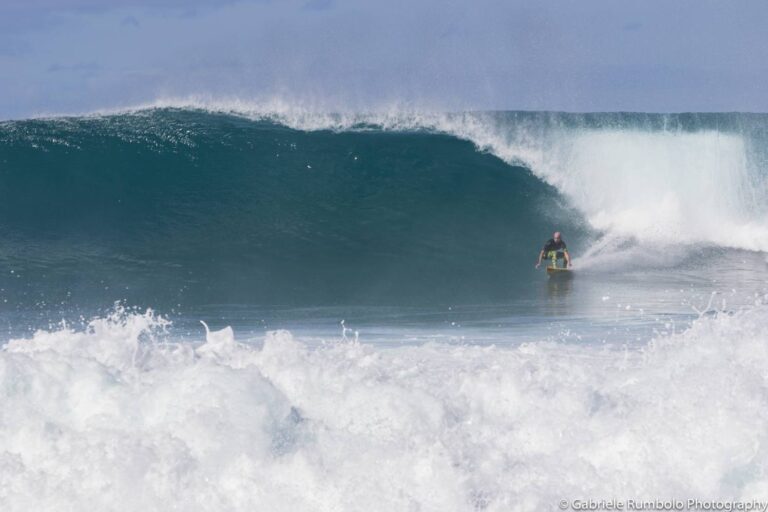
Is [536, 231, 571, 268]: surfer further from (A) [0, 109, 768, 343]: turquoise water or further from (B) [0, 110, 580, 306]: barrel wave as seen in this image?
(B) [0, 110, 580, 306]: barrel wave

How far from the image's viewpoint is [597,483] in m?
4.89

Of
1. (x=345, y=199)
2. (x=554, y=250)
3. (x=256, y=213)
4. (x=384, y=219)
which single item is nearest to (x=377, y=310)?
(x=554, y=250)

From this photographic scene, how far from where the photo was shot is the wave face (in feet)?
44.9

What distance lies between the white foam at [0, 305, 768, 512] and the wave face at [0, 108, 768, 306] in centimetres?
608

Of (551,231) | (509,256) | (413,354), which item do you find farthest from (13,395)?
(551,231)

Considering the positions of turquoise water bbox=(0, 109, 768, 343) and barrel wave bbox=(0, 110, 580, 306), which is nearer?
turquoise water bbox=(0, 109, 768, 343)

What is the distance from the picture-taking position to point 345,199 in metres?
18.2

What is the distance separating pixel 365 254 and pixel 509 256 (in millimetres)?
2402

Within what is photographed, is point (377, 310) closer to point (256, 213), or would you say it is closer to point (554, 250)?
point (554, 250)

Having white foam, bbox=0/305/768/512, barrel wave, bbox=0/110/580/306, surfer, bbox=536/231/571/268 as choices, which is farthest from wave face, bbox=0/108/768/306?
white foam, bbox=0/305/768/512

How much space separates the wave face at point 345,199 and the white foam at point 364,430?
19.9ft

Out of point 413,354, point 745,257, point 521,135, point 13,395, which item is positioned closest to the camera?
point 13,395

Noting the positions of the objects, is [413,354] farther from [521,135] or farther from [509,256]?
[521,135]

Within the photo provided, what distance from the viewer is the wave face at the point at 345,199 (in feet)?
44.9
